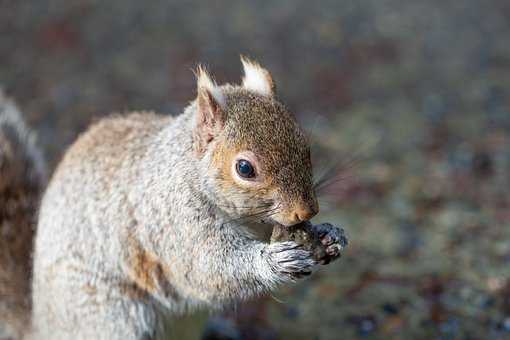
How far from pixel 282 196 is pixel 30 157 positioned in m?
1.66

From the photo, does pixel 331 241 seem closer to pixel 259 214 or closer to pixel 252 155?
pixel 259 214

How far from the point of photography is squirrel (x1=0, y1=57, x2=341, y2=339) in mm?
2635

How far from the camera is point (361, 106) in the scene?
21.0ft

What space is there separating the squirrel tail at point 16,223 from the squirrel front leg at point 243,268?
39.7 inches

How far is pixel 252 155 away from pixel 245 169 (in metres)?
0.06

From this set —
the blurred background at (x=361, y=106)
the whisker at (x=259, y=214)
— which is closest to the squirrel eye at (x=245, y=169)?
the whisker at (x=259, y=214)

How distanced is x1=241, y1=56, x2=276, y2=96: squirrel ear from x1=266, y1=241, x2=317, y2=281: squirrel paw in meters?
0.63

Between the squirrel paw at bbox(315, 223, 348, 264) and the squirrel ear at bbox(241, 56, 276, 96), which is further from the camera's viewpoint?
the squirrel ear at bbox(241, 56, 276, 96)

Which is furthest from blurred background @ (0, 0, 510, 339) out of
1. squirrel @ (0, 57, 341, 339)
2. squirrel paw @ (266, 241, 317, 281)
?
squirrel paw @ (266, 241, 317, 281)

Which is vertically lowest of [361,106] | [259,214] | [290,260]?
[290,260]

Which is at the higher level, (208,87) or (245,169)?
(208,87)

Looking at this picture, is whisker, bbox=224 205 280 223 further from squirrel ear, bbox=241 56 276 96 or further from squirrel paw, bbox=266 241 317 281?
squirrel ear, bbox=241 56 276 96

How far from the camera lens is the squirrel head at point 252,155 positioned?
256 centimetres

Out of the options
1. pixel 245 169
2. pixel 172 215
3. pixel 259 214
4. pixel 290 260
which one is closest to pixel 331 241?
pixel 290 260
